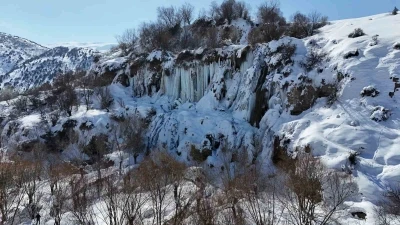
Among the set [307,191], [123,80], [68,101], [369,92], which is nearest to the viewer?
[307,191]

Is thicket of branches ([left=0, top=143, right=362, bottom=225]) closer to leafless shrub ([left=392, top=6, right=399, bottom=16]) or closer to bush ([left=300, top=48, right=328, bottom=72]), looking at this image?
bush ([left=300, top=48, right=328, bottom=72])

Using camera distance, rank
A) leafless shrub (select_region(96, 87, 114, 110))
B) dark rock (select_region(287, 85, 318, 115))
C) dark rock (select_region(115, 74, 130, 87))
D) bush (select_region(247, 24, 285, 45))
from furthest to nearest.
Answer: dark rock (select_region(115, 74, 130, 87)) → leafless shrub (select_region(96, 87, 114, 110)) → bush (select_region(247, 24, 285, 45)) → dark rock (select_region(287, 85, 318, 115))

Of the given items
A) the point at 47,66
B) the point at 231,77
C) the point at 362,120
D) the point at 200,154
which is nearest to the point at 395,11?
the point at 231,77

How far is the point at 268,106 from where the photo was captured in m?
35.1

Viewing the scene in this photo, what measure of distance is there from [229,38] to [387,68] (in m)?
31.4

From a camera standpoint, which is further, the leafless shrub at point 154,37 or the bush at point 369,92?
the leafless shrub at point 154,37

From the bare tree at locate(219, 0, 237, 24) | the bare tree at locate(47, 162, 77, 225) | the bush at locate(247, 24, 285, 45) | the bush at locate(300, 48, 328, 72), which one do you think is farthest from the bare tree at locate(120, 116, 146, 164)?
Answer: the bare tree at locate(219, 0, 237, 24)

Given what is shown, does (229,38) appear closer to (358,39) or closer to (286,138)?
(358,39)

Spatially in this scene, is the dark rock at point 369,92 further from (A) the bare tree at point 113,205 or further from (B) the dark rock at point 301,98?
(A) the bare tree at point 113,205

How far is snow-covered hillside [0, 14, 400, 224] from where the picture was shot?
77.3 ft

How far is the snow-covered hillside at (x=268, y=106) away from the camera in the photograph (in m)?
23.6

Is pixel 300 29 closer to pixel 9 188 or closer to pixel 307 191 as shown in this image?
pixel 307 191

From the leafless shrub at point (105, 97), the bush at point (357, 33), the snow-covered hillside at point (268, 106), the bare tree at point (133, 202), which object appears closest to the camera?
the bare tree at point (133, 202)

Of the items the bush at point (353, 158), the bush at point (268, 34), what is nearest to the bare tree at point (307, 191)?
the bush at point (353, 158)
